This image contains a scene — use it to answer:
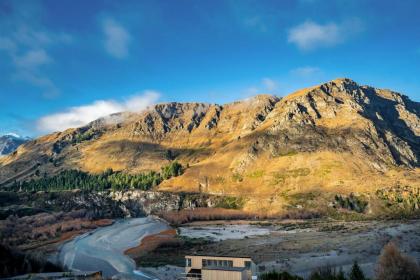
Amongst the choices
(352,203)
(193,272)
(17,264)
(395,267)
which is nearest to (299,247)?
(395,267)

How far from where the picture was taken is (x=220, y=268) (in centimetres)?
5791

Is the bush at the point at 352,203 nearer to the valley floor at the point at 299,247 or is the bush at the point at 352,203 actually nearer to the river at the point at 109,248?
the valley floor at the point at 299,247

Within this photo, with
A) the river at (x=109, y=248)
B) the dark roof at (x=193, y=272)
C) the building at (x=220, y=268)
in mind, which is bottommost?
the river at (x=109, y=248)

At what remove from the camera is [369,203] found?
179 meters

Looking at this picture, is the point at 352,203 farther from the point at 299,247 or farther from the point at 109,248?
the point at 109,248

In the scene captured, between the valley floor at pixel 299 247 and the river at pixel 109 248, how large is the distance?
19.1ft

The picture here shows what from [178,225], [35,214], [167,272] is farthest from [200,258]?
[35,214]

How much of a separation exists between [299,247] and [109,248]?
6334cm

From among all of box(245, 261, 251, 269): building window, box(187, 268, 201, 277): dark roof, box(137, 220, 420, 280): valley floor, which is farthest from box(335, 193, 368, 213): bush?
box(187, 268, 201, 277): dark roof

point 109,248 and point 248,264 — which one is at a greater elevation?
point 248,264

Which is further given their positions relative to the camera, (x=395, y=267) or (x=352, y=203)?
(x=352, y=203)

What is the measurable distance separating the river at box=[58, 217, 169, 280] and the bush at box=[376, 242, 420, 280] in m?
46.8

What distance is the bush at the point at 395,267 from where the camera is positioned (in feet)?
191

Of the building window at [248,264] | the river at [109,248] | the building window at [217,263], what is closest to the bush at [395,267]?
the building window at [248,264]
